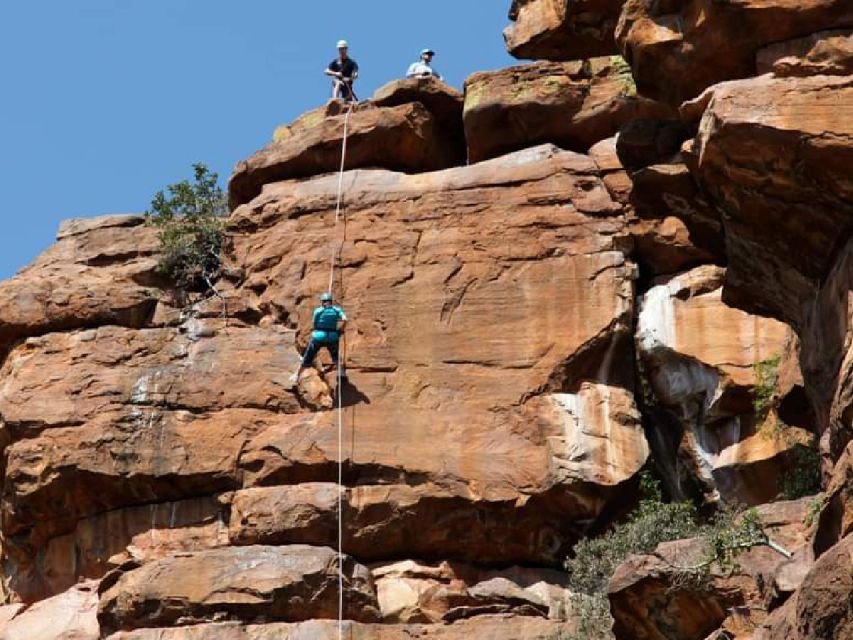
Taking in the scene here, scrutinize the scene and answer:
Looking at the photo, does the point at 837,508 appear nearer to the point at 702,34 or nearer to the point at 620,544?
the point at 702,34

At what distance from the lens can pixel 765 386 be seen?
2595cm

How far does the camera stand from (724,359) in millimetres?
26484

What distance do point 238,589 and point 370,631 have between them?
170 cm

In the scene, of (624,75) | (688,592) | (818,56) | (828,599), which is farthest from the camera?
(624,75)

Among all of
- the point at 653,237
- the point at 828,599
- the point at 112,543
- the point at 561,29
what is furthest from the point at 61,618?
the point at 828,599

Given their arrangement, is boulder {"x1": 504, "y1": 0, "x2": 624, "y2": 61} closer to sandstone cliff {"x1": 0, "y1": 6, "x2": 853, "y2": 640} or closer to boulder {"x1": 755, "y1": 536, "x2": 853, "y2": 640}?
sandstone cliff {"x1": 0, "y1": 6, "x2": 853, "y2": 640}

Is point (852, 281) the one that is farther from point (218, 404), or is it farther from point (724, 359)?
point (218, 404)

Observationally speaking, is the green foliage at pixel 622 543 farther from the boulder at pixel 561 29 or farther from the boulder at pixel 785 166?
the boulder at pixel 561 29

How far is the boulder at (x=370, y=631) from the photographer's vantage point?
79.7 ft

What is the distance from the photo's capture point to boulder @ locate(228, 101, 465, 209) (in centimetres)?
2950

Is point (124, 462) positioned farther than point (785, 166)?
Yes

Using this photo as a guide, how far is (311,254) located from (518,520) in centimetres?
517

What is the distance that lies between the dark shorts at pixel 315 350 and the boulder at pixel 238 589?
9.27ft

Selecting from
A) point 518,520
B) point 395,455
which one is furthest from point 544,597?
point 395,455
